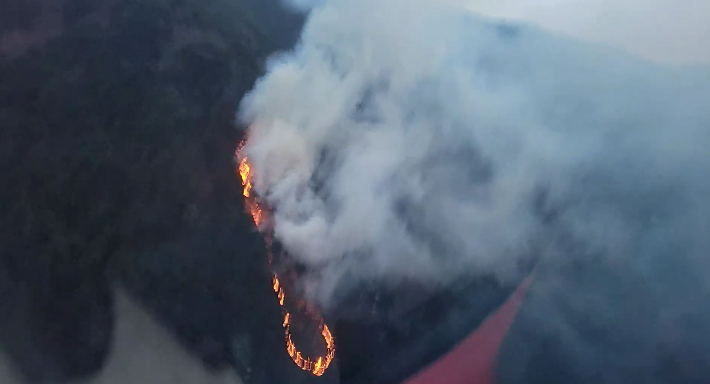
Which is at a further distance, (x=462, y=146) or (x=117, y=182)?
(x=462, y=146)

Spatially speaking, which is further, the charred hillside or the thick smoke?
the thick smoke

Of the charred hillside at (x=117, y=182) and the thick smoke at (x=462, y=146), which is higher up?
the thick smoke at (x=462, y=146)

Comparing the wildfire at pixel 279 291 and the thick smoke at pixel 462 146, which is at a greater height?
the thick smoke at pixel 462 146

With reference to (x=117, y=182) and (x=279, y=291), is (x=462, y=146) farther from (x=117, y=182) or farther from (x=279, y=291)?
(x=117, y=182)

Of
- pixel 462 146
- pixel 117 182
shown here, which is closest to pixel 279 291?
pixel 117 182

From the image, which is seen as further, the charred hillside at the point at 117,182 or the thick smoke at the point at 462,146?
the thick smoke at the point at 462,146

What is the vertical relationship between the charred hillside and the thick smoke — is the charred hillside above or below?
below

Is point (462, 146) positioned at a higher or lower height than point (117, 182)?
higher

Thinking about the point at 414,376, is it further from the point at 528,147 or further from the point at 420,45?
the point at 420,45

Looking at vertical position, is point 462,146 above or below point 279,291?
above
